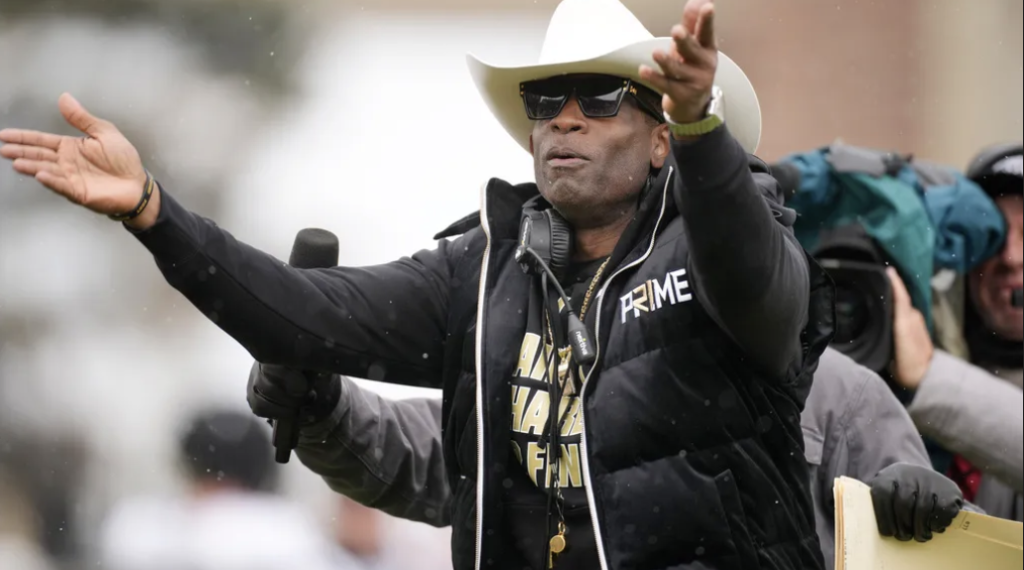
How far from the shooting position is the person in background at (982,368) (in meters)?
5.62

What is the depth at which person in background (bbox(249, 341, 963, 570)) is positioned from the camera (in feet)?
14.0

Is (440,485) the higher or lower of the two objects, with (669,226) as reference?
lower

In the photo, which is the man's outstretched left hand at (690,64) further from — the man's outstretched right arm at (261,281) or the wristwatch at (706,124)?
the man's outstretched right arm at (261,281)

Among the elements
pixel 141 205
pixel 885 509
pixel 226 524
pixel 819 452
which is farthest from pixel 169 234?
pixel 226 524

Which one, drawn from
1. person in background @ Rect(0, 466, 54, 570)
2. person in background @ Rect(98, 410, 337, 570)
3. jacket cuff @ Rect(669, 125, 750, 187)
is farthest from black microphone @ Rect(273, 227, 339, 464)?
person in background @ Rect(0, 466, 54, 570)

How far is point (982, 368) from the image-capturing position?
19.6ft

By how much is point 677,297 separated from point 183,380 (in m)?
6.82

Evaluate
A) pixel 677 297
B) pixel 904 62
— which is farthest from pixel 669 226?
pixel 904 62

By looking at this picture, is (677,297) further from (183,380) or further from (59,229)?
(59,229)

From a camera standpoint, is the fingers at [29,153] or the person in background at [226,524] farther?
the person in background at [226,524]

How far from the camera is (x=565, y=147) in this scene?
4.07 meters

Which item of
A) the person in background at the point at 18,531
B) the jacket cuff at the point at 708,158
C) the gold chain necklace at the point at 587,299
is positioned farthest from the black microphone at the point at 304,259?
the person in background at the point at 18,531

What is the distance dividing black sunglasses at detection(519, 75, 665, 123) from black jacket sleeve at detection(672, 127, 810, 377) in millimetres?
594

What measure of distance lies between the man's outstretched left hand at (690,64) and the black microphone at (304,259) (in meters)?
1.50
